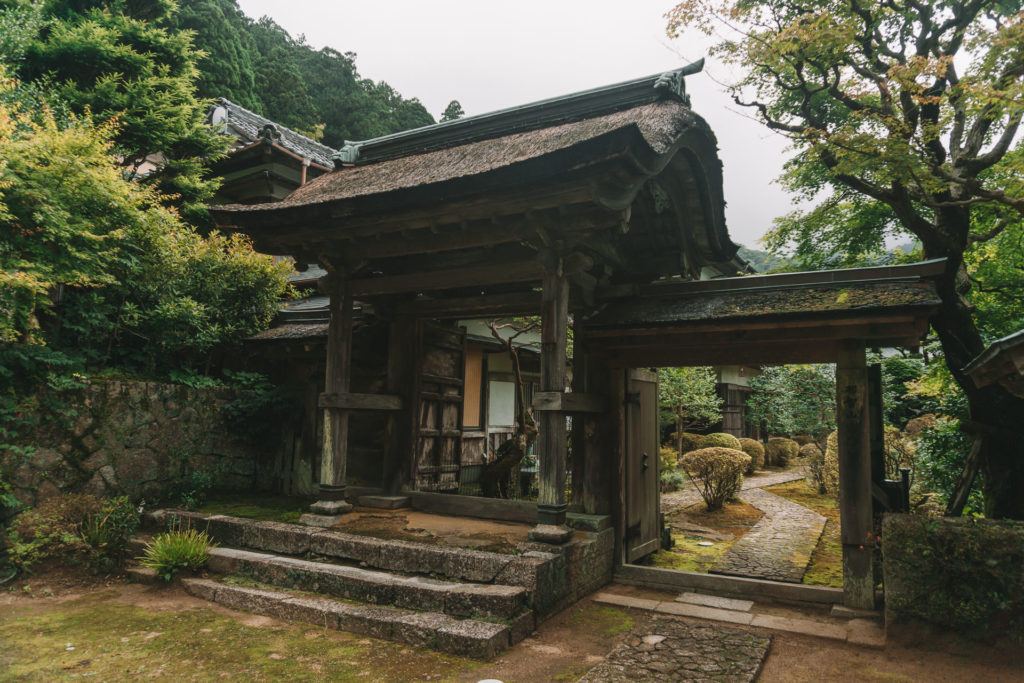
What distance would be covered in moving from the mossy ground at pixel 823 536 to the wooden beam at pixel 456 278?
4.68 metres

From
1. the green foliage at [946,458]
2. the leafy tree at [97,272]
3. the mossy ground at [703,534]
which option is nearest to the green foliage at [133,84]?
the leafy tree at [97,272]

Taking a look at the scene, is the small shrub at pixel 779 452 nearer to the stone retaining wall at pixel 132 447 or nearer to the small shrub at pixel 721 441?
the small shrub at pixel 721 441

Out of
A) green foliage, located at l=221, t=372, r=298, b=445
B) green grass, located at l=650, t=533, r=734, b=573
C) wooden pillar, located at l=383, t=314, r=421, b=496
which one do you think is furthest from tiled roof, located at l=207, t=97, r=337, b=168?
green grass, located at l=650, t=533, r=734, b=573

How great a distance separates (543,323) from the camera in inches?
241

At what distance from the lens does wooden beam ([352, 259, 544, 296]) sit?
641 cm

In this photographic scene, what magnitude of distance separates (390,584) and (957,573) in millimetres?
4856

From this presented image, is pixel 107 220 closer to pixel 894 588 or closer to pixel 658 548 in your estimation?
pixel 658 548

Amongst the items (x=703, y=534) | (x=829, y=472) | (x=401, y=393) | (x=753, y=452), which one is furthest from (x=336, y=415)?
(x=753, y=452)

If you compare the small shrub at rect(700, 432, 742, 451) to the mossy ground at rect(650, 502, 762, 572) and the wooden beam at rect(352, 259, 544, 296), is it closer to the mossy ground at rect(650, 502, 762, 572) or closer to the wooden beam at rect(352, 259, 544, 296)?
the mossy ground at rect(650, 502, 762, 572)

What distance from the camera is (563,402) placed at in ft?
19.2

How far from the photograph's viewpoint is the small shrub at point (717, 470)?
10.9 meters

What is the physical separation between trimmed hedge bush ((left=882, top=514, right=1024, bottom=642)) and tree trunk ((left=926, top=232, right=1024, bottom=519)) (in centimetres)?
178

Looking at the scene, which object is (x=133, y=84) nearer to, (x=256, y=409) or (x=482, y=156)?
(x=256, y=409)

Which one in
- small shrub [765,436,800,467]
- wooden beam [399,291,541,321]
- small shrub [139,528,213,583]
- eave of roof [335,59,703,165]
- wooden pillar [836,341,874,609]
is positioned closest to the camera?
wooden pillar [836,341,874,609]
